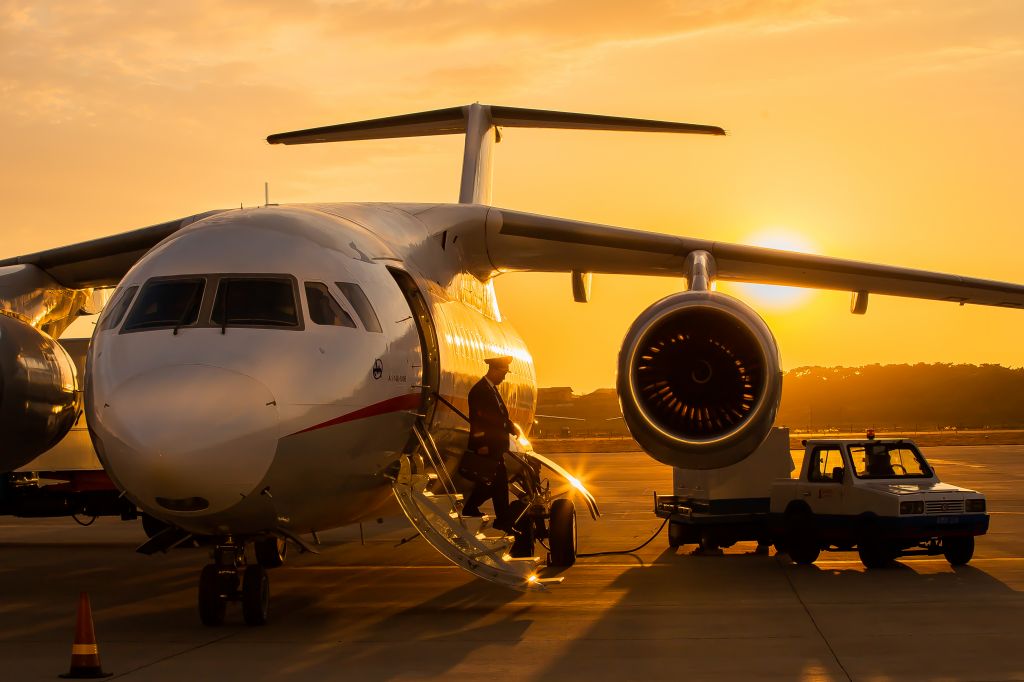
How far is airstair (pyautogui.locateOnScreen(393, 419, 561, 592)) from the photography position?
1060 cm

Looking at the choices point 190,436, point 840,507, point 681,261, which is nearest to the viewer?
point 190,436

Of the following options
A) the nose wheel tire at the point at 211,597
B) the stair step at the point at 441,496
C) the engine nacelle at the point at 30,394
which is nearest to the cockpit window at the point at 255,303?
the nose wheel tire at the point at 211,597

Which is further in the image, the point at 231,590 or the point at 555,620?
the point at 555,620

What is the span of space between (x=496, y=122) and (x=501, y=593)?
27.8 feet

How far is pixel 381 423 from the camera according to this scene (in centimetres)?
1019

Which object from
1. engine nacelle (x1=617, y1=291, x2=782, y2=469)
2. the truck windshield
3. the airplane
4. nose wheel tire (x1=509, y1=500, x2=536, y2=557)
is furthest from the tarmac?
engine nacelle (x1=617, y1=291, x2=782, y2=469)

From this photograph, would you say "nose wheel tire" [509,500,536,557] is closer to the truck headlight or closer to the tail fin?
the truck headlight

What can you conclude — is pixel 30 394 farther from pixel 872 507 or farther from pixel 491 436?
pixel 872 507

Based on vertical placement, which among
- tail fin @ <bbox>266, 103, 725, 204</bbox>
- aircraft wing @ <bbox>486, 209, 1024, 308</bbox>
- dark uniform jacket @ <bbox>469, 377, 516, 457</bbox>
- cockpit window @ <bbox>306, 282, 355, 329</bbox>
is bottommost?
dark uniform jacket @ <bbox>469, 377, 516, 457</bbox>

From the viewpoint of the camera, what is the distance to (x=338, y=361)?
31.9 feet

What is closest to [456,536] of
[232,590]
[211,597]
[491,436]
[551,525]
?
[491,436]

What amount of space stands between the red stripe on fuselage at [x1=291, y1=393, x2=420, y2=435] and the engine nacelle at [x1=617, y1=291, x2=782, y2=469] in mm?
2466

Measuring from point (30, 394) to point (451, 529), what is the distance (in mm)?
4697

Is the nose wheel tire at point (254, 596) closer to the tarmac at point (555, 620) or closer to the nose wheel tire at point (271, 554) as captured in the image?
the tarmac at point (555, 620)
